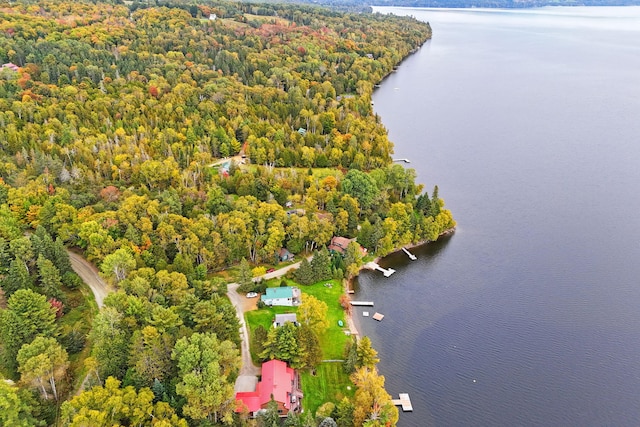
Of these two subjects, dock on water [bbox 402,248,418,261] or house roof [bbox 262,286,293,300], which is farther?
dock on water [bbox 402,248,418,261]

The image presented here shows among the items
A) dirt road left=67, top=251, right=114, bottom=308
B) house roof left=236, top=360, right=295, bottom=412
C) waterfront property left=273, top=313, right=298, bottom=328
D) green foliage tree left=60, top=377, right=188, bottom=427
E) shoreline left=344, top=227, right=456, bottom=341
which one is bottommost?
shoreline left=344, top=227, right=456, bottom=341

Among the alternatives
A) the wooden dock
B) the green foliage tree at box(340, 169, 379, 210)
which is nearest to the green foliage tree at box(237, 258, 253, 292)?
the wooden dock

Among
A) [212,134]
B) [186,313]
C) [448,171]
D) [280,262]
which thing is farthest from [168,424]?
[448,171]

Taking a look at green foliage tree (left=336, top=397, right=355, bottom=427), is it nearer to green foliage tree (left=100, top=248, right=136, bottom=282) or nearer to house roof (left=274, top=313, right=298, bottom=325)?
house roof (left=274, top=313, right=298, bottom=325)

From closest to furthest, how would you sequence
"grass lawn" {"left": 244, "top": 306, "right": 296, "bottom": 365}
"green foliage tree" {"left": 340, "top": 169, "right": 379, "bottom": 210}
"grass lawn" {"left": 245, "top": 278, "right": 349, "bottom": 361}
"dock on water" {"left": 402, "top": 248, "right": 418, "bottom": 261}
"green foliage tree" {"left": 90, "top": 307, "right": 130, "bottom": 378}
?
"green foliage tree" {"left": 90, "top": 307, "right": 130, "bottom": 378}, "grass lawn" {"left": 245, "top": 278, "right": 349, "bottom": 361}, "grass lawn" {"left": 244, "top": 306, "right": 296, "bottom": 365}, "dock on water" {"left": 402, "top": 248, "right": 418, "bottom": 261}, "green foliage tree" {"left": 340, "top": 169, "right": 379, "bottom": 210}

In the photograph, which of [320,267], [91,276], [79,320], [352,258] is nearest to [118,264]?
[79,320]

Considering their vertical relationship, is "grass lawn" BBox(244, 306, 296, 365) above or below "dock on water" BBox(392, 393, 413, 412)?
above
